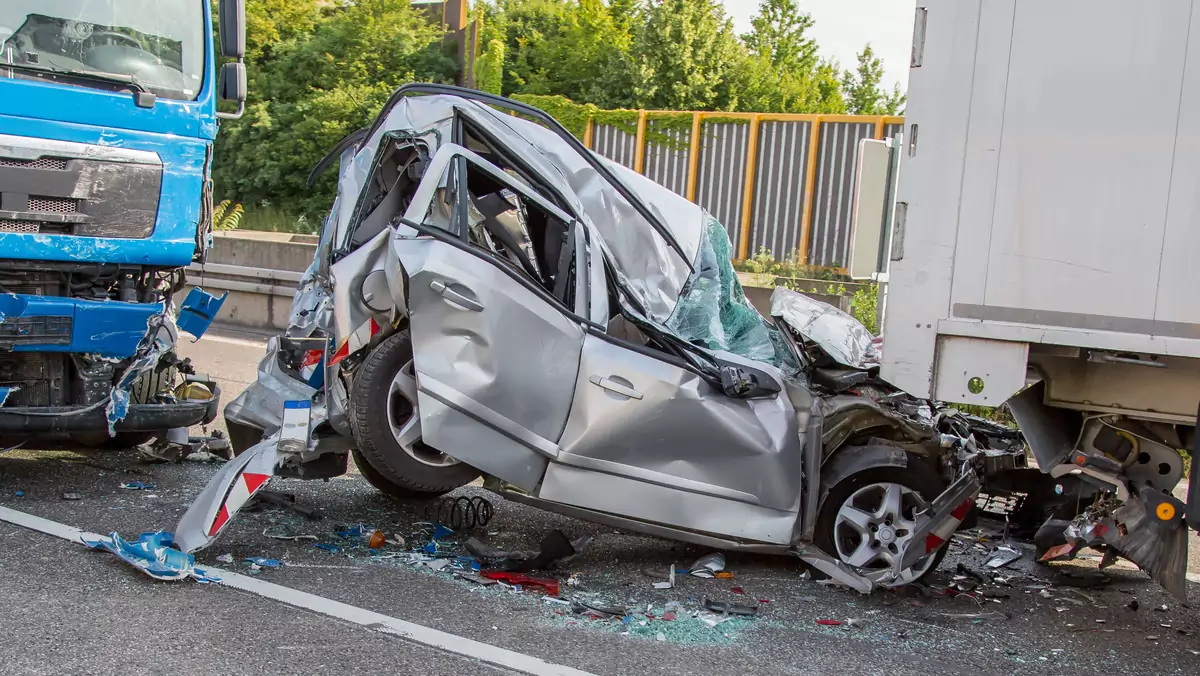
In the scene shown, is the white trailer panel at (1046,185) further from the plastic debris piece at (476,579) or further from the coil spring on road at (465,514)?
the coil spring on road at (465,514)

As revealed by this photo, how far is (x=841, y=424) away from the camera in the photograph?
4992 millimetres

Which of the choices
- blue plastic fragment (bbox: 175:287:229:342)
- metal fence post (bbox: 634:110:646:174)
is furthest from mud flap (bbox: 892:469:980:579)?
metal fence post (bbox: 634:110:646:174)

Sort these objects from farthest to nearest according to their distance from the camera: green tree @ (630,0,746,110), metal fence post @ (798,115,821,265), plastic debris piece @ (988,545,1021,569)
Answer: green tree @ (630,0,746,110), metal fence post @ (798,115,821,265), plastic debris piece @ (988,545,1021,569)

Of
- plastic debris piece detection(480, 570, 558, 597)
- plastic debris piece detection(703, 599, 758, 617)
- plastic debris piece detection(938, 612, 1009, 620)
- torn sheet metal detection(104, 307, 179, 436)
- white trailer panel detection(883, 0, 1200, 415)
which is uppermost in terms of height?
white trailer panel detection(883, 0, 1200, 415)

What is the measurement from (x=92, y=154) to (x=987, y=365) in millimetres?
4623

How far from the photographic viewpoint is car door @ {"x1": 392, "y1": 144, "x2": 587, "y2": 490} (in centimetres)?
468

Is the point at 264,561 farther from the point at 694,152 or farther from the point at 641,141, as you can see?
the point at 641,141

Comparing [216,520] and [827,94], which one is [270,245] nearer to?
[216,520]

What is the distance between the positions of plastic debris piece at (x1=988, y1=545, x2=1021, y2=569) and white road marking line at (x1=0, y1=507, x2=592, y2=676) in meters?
2.65

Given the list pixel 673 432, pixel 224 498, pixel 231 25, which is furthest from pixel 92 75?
pixel 673 432

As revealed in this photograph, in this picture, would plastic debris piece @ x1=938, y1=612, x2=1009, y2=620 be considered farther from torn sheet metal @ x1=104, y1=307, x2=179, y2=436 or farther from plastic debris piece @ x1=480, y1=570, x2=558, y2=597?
torn sheet metal @ x1=104, y1=307, x2=179, y2=436

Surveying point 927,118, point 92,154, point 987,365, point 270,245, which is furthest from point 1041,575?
point 270,245

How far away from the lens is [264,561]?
4.98 m

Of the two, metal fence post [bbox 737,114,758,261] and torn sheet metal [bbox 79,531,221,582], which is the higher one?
metal fence post [bbox 737,114,758,261]
